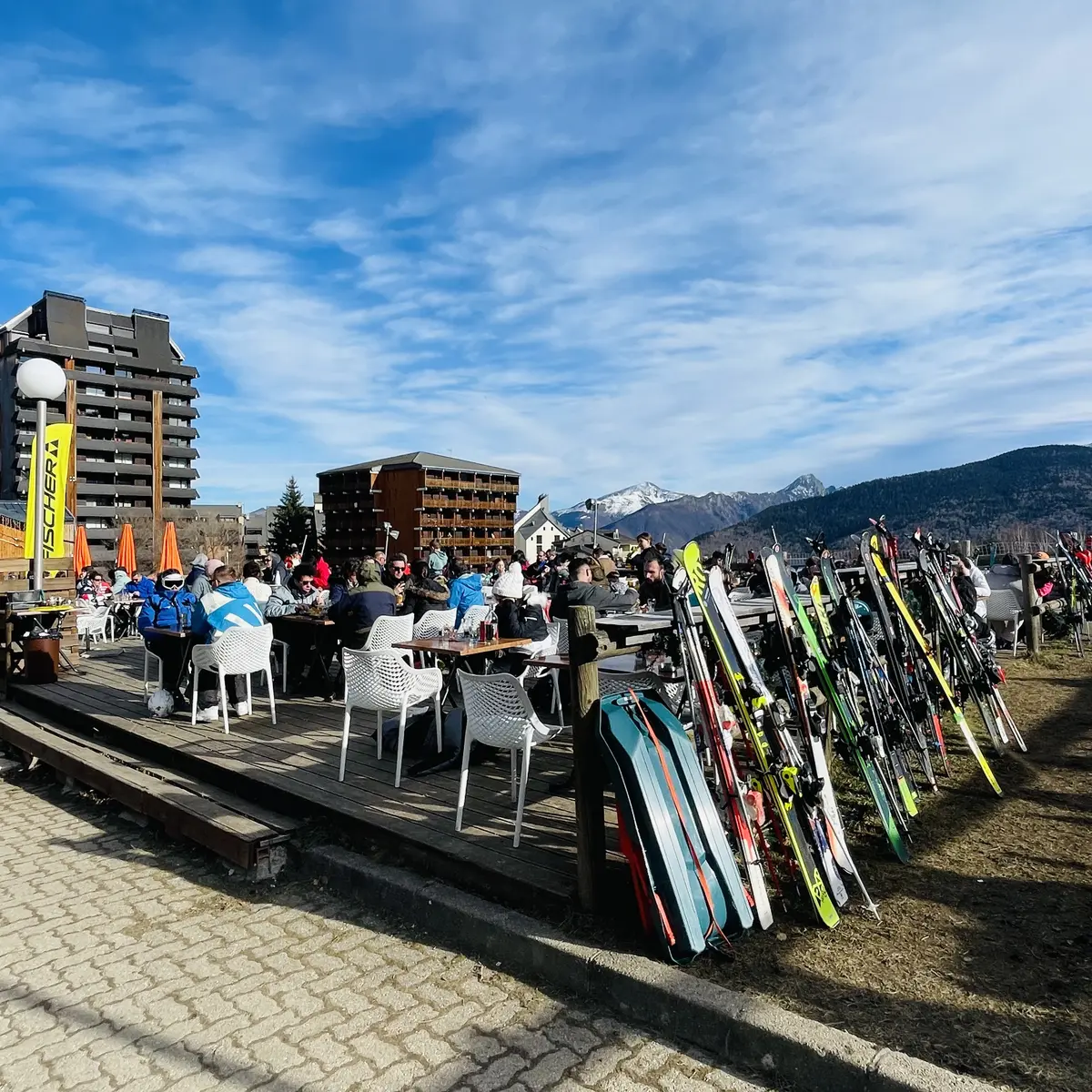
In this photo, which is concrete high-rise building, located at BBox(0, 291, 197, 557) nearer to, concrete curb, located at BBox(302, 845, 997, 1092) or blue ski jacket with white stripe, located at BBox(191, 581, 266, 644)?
blue ski jacket with white stripe, located at BBox(191, 581, 266, 644)

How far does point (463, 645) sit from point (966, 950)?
3618 millimetres

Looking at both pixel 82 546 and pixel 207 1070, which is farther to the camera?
pixel 82 546

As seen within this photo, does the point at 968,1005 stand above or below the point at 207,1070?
above

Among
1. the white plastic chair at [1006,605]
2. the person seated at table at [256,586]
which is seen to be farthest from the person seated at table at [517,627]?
the white plastic chair at [1006,605]

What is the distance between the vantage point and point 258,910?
4.07 m

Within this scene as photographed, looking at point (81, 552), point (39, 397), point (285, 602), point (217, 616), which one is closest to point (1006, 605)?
point (285, 602)

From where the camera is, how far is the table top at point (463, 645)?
5.45m

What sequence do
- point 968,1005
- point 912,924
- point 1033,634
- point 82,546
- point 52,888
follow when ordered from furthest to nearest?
point 82,546
point 1033,634
point 52,888
point 912,924
point 968,1005

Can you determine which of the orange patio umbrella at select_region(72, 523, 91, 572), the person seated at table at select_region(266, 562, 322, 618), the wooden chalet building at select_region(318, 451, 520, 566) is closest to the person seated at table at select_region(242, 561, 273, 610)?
the person seated at table at select_region(266, 562, 322, 618)

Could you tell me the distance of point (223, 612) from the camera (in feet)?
21.1

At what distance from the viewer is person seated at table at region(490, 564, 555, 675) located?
5941 millimetres

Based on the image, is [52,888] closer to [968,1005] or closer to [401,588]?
[968,1005]

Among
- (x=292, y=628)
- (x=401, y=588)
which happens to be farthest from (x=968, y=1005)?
(x=401, y=588)

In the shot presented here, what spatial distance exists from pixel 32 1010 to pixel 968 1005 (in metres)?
3.65
